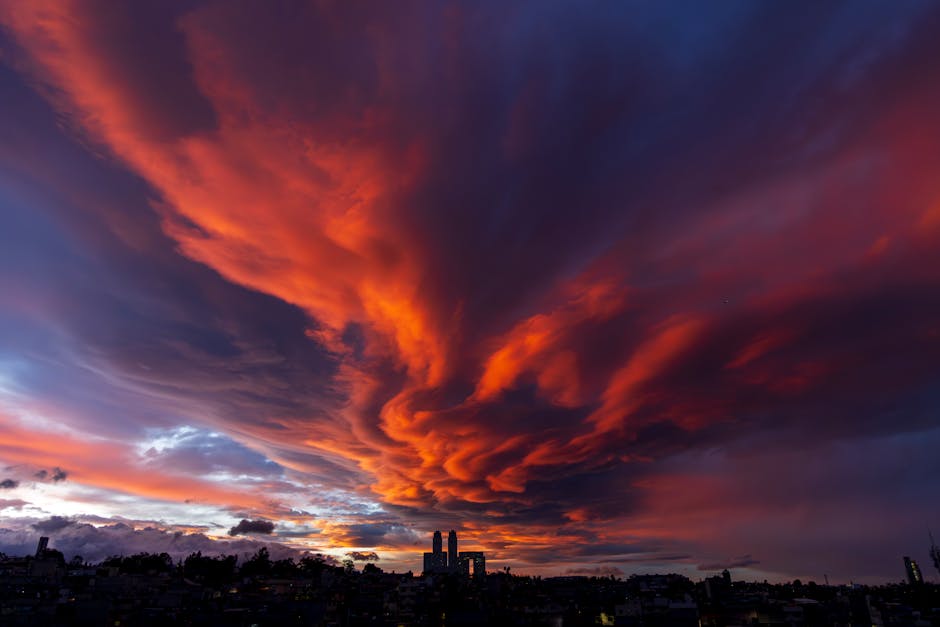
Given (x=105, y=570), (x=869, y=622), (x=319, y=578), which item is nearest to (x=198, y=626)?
(x=105, y=570)

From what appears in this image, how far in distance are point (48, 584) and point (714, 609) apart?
133 m

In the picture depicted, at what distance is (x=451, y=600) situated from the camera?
119 m

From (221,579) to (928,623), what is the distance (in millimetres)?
187935

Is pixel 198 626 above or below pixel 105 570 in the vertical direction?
below

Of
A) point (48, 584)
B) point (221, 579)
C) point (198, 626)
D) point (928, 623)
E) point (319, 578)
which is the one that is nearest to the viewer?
point (928, 623)

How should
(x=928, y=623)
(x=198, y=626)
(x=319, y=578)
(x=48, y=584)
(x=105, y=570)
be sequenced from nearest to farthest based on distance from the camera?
1. (x=928, y=623)
2. (x=198, y=626)
3. (x=48, y=584)
4. (x=105, y=570)
5. (x=319, y=578)

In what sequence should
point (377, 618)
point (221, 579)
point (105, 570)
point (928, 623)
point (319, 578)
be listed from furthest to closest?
point (221, 579) → point (319, 578) → point (105, 570) → point (377, 618) → point (928, 623)

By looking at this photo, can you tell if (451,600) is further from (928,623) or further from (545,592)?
(928,623)

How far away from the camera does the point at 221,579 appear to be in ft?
607

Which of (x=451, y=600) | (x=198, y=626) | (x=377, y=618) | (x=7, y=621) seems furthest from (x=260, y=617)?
(x=451, y=600)

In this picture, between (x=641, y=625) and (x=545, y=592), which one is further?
(x=545, y=592)

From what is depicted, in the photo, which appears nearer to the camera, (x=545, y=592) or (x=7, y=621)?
(x=7, y=621)

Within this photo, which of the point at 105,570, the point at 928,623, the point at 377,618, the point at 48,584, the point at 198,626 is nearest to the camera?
the point at 928,623

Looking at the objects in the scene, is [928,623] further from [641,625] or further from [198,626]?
[198,626]
